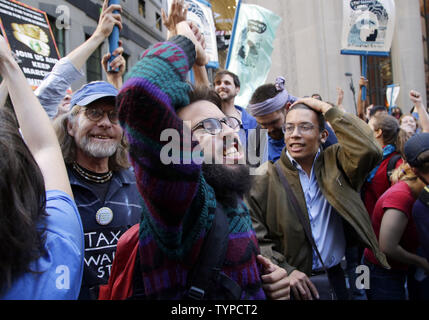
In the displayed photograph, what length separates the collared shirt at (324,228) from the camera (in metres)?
2.30

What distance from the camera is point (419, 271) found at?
2.65 m

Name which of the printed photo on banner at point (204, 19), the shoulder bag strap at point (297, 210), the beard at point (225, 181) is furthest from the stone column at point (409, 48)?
the beard at point (225, 181)

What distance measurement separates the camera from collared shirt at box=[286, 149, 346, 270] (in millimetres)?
2301

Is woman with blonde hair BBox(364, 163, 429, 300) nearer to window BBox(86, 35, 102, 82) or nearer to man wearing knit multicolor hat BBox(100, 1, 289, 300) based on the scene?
man wearing knit multicolor hat BBox(100, 1, 289, 300)

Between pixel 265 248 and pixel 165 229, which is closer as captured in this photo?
pixel 165 229

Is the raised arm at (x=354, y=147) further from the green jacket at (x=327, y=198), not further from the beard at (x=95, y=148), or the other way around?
the beard at (x=95, y=148)

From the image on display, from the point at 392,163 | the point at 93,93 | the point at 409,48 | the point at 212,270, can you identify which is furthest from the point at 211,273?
the point at 409,48

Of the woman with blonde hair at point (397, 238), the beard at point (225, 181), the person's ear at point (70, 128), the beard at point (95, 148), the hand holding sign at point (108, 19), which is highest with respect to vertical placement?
the hand holding sign at point (108, 19)

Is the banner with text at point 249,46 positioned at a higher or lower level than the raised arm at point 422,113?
higher

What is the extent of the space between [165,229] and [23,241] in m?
0.42

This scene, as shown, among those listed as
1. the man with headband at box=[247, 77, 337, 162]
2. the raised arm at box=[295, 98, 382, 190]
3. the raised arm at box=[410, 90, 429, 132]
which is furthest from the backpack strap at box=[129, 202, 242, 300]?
the raised arm at box=[410, 90, 429, 132]

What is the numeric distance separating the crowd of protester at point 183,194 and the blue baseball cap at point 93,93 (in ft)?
0.04

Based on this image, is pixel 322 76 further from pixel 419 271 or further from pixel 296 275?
pixel 296 275
